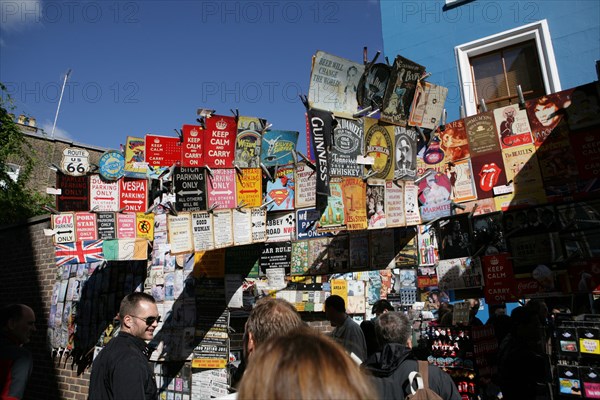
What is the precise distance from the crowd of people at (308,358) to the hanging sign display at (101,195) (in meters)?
2.68

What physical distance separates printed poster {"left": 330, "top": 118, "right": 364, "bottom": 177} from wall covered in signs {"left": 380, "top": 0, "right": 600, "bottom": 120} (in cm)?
362

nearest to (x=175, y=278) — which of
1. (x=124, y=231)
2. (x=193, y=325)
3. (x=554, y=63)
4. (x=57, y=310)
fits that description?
(x=193, y=325)

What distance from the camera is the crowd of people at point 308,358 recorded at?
115cm

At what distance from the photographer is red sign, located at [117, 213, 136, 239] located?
649 centimetres

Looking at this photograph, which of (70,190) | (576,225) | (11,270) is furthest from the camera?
(11,270)

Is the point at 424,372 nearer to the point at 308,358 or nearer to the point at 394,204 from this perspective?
the point at 308,358

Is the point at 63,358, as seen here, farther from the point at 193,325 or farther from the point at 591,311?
the point at 591,311

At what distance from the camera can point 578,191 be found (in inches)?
195

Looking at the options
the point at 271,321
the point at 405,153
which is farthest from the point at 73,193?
the point at 271,321

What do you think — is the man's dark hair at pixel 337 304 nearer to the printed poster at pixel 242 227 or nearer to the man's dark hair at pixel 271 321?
the printed poster at pixel 242 227

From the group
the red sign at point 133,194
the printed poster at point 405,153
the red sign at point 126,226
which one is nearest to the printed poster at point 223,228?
the red sign at point 133,194

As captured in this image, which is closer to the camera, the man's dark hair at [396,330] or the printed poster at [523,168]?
the man's dark hair at [396,330]

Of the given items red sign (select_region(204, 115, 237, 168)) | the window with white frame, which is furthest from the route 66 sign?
the window with white frame

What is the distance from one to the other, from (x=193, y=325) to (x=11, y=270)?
5940 mm
